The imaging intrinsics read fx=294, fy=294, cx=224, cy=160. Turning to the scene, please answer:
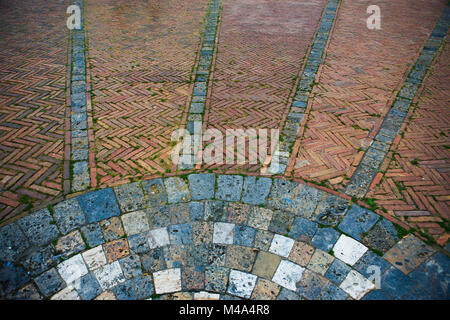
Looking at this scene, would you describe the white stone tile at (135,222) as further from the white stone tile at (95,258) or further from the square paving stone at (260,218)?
the square paving stone at (260,218)

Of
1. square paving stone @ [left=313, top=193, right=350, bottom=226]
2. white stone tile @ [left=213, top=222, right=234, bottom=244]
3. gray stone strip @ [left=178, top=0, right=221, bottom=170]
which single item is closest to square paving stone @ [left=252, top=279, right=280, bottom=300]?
white stone tile @ [left=213, top=222, right=234, bottom=244]

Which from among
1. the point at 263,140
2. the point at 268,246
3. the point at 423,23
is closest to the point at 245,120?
the point at 263,140

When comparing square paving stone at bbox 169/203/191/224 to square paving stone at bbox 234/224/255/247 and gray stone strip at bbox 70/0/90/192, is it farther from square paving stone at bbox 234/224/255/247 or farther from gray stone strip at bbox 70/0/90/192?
gray stone strip at bbox 70/0/90/192

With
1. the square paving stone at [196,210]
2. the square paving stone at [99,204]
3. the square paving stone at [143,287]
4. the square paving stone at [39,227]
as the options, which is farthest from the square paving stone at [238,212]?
the square paving stone at [39,227]

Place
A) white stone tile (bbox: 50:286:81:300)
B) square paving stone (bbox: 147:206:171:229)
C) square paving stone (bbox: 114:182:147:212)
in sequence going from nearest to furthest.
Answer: white stone tile (bbox: 50:286:81:300) → square paving stone (bbox: 147:206:171:229) → square paving stone (bbox: 114:182:147:212)

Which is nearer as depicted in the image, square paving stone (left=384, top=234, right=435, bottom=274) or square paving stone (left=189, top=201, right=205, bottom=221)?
square paving stone (left=384, top=234, right=435, bottom=274)

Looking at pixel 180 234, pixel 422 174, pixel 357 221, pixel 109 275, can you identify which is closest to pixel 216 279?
pixel 180 234
